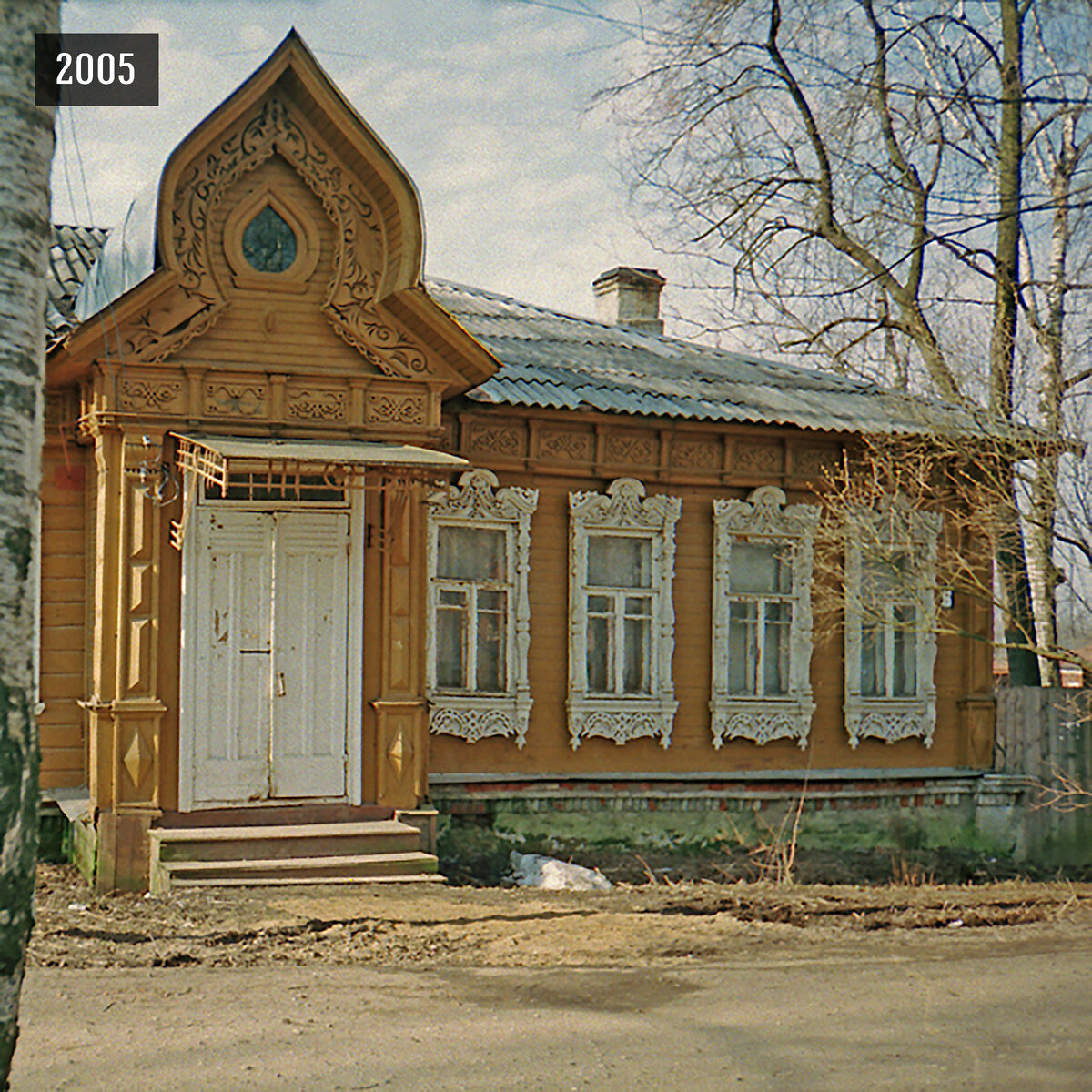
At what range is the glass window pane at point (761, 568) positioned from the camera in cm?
1139

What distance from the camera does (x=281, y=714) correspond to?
30.1ft

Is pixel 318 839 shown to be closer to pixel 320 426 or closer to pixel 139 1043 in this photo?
pixel 320 426

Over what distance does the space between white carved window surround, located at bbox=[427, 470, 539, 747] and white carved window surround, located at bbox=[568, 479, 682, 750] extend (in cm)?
42

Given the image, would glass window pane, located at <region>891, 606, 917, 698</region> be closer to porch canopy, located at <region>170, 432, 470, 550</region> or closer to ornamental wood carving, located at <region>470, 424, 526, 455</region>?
ornamental wood carving, located at <region>470, 424, 526, 455</region>

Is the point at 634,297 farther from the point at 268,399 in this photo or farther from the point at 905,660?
the point at 268,399

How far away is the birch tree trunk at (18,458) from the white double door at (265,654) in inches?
232

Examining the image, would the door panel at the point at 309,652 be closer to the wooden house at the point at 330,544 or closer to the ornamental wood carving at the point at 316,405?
the wooden house at the point at 330,544

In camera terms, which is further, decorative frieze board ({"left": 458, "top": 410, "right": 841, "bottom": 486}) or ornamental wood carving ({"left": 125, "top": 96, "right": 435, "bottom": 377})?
decorative frieze board ({"left": 458, "top": 410, "right": 841, "bottom": 486})

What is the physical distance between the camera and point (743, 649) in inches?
449

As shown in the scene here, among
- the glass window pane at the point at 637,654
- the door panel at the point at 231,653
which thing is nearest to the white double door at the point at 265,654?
the door panel at the point at 231,653

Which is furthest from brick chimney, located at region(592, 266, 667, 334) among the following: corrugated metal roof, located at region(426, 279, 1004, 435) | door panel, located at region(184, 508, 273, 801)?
door panel, located at region(184, 508, 273, 801)

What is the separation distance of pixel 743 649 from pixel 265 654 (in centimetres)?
424

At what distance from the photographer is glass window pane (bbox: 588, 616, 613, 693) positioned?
10.9 m

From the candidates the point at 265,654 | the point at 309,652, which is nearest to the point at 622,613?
the point at 309,652
